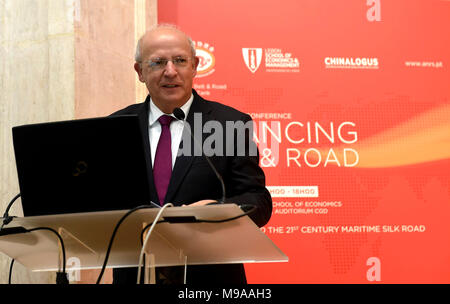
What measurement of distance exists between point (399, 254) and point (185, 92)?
7.76ft

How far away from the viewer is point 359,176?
14.1 ft

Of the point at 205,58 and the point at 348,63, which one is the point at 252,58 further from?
the point at 348,63

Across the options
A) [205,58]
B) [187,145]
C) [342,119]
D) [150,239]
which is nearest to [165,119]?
[187,145]

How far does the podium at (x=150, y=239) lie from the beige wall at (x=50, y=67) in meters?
1.80

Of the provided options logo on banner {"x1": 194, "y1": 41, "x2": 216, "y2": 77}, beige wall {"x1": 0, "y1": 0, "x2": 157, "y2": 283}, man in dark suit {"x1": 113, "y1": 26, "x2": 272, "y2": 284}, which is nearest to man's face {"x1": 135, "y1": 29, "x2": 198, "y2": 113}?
man in dark suit {"x1": 113, "y1": 26, "x2": 272, "y2": 284}

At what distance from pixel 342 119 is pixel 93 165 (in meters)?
3.00

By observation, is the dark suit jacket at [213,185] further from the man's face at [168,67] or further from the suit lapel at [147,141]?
the man's face at [168,67]

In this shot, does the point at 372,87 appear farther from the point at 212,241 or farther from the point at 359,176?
the point at 212,241

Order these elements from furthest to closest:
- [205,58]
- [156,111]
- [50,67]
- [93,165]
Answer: [205,58]
[50,67]
[156,111]
[93,165]

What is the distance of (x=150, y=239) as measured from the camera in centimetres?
169

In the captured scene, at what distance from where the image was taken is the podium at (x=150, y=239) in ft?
5.03

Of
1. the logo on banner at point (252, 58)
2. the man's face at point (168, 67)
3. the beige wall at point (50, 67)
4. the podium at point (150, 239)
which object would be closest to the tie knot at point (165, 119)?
the man's face at point (168, 67)

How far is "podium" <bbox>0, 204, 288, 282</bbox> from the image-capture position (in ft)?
5.03

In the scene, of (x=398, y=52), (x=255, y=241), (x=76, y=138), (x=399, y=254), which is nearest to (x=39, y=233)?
(x=76, y=138)
